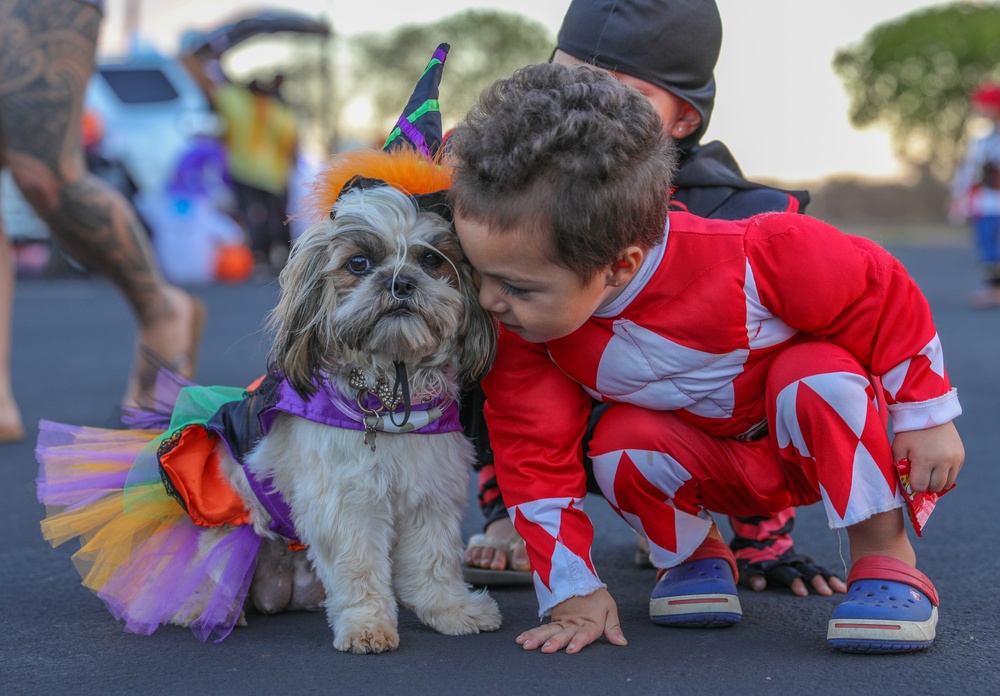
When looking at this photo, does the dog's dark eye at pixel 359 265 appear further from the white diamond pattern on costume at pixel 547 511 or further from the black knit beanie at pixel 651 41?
the black knit beanie at pixel 651 41

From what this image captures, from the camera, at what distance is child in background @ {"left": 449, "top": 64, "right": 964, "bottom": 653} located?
2008 millimetres

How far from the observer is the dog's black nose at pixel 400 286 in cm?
206

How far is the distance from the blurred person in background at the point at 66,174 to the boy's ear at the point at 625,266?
196 centimetres

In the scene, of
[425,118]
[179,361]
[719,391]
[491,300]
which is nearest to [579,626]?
[719,391]

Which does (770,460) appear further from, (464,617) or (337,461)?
(337,461)

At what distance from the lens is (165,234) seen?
46.0 feet

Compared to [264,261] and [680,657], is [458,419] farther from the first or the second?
[264,261]

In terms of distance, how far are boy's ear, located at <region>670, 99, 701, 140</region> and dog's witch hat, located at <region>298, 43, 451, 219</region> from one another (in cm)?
71

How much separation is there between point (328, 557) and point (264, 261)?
13932 mm

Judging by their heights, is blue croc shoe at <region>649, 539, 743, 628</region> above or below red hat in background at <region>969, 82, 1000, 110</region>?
below

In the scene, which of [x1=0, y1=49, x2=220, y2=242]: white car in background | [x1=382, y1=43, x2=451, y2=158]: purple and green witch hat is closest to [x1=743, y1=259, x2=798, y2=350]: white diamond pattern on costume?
[x1=382, y1=43, x2=451, y2=158]: purple and green witch hat

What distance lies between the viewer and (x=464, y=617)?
2.27 m

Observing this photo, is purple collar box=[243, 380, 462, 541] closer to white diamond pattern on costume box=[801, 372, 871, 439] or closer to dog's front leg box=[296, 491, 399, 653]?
dog's front leg box=[296, 491, 399, 653]

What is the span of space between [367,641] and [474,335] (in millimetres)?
643
